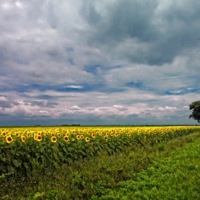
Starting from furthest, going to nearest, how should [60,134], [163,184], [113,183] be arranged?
[60,134] < [113,183] < [163,184]

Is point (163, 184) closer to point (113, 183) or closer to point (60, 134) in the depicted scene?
point (113, 183)

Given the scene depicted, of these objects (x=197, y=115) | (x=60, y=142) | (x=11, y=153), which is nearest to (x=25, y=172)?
(x=11, y=153)

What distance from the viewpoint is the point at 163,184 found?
609cm

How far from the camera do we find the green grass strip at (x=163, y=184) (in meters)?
5.37

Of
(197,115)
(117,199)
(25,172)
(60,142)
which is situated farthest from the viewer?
(197,115)

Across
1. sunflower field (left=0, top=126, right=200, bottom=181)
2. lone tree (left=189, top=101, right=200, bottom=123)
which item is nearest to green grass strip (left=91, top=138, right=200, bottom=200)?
sunflower field (left=0, top=126, right=200, bottom=181)

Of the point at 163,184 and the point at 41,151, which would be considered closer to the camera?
the point at 163,184

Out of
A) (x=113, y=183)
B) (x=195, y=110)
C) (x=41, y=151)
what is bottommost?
(x=113, y=183)

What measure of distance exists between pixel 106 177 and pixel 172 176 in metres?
2.38

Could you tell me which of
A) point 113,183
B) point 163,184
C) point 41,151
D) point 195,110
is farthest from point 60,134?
point 195,110

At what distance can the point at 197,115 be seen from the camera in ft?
209

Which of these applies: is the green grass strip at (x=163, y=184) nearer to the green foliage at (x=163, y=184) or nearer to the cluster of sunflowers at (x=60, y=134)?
the green foliage at (x=163, y=184)

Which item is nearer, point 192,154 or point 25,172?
point 25,172

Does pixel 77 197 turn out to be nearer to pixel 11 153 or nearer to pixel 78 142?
pixel 11 153
